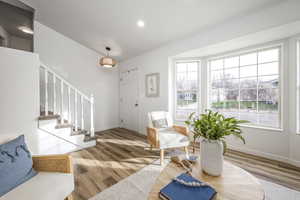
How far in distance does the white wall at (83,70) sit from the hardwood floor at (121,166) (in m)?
1.67

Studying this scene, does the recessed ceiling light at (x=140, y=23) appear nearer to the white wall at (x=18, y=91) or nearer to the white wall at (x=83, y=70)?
the white wall at (x=18, y=91)

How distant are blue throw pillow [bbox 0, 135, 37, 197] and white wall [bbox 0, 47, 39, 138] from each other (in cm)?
108

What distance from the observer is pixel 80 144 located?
2.74m

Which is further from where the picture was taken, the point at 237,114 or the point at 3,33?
the point at 237,114

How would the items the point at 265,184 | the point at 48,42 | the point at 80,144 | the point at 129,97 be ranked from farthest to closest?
1. the point at 129,97
2. the point at 48,42
3. the point at 80,144
4. the point at 265,184

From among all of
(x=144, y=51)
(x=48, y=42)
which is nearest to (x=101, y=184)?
(x=144, y=51)

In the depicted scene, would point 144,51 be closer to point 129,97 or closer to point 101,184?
point 129,97

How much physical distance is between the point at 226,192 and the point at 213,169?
0.19m

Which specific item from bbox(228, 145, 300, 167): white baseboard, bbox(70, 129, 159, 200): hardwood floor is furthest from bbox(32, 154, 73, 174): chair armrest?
bbox(228, 145, 300, 167): white baseboard

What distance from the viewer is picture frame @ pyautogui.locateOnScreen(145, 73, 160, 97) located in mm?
3463

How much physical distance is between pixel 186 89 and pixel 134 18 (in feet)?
6.76

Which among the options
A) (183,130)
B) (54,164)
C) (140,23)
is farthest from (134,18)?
(54,164)

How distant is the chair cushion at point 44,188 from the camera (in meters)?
0.91

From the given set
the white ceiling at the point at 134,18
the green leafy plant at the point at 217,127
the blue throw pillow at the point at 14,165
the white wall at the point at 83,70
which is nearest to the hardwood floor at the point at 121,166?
Result: the blue throw pillow at the point at 14,165
